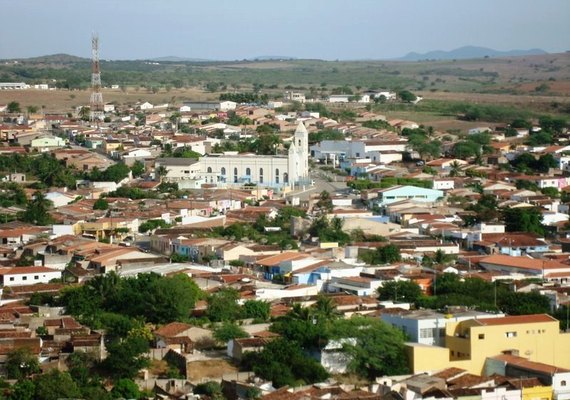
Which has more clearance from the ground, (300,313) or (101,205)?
(300,313)

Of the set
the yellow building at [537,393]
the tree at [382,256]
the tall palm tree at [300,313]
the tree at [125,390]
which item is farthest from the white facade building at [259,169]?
the yellow building at [537,393]

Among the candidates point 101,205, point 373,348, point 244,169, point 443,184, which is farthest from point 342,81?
point 373,348

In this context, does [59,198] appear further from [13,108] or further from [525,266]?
[13,108]

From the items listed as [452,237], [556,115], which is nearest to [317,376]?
[452,237]

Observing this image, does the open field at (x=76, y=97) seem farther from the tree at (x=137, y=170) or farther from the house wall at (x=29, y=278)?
the house wall at (x=29, y=278)

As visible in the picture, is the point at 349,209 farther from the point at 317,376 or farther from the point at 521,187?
the point at 317,376

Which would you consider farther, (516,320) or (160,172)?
(160,172)
